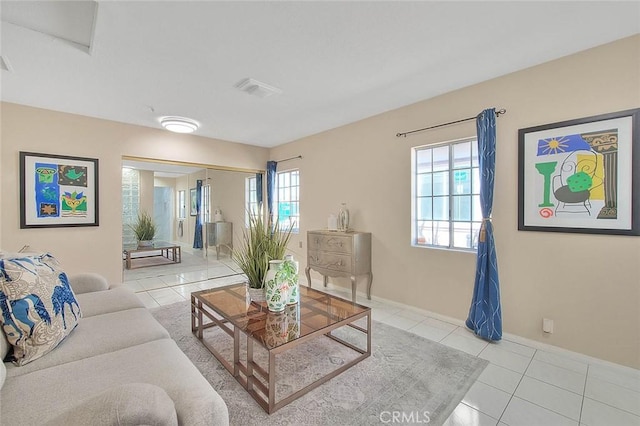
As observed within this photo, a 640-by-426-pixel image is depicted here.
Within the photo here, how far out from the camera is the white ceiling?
5.80ft

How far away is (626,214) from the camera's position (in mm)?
2064

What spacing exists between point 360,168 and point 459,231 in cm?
155

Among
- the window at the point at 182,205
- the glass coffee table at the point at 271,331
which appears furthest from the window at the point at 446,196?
the window at the point at 182,205

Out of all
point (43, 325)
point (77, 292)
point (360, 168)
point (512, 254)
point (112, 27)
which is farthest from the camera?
point (360, 168)

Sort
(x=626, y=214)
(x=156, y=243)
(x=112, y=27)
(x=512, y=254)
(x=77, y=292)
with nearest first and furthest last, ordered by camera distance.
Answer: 1. (x=112, y=27)
2. (x=626, y=214)
3. (x=77, y=292)
4. (x=512, y=254)
5. (x=156, y=243)

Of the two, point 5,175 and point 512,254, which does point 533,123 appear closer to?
point 512,254

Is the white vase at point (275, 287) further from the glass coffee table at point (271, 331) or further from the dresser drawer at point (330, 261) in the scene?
the dresser drawer at point (330, 261)

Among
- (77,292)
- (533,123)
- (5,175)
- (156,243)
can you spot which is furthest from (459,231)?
(5,175)

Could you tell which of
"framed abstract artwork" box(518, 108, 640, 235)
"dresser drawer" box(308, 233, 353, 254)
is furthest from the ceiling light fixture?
"framed abstract artwork" box(518, 108, 640, 235)

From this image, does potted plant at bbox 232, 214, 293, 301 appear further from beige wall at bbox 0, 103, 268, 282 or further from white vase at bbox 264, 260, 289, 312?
beige wall at bbox 0, 103, 268, 282

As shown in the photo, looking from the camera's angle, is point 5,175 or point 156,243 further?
point 156,243

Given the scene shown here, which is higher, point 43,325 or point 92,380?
point 43,325

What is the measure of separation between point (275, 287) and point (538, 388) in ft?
6.43

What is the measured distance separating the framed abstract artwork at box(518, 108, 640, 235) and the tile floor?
105cm
